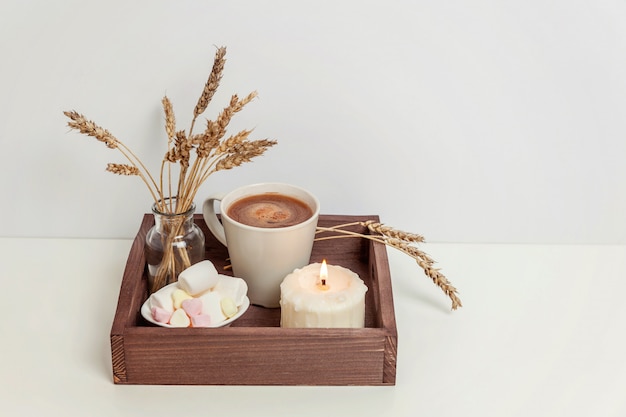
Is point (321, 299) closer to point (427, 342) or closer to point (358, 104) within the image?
point (427, 342)

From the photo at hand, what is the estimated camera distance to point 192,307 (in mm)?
1075

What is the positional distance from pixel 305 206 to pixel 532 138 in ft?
1.26

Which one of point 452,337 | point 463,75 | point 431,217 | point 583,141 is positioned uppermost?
point 463,75

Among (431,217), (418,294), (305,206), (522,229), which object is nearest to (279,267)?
(305,206)

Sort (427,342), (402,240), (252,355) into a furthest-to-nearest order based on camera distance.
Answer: (402,240) < (427,342) < (252,355)

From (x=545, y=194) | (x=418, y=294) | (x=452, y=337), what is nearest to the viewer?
(x=452, y=337)

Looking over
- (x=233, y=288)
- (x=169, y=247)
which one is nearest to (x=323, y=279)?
(x=233, y=288)

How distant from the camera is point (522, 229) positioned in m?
1.39

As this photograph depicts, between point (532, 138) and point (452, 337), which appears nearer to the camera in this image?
point (452, 337)

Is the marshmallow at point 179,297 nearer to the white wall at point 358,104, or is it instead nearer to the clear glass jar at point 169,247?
the clear glass jar at point 169,247

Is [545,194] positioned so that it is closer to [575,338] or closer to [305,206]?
[575,338]

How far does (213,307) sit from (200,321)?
1.3 inches

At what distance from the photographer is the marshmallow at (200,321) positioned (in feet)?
3.49

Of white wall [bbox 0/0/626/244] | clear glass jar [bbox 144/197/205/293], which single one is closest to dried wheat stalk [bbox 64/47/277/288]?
clear glass jar [bbox 144/197/205/293]
